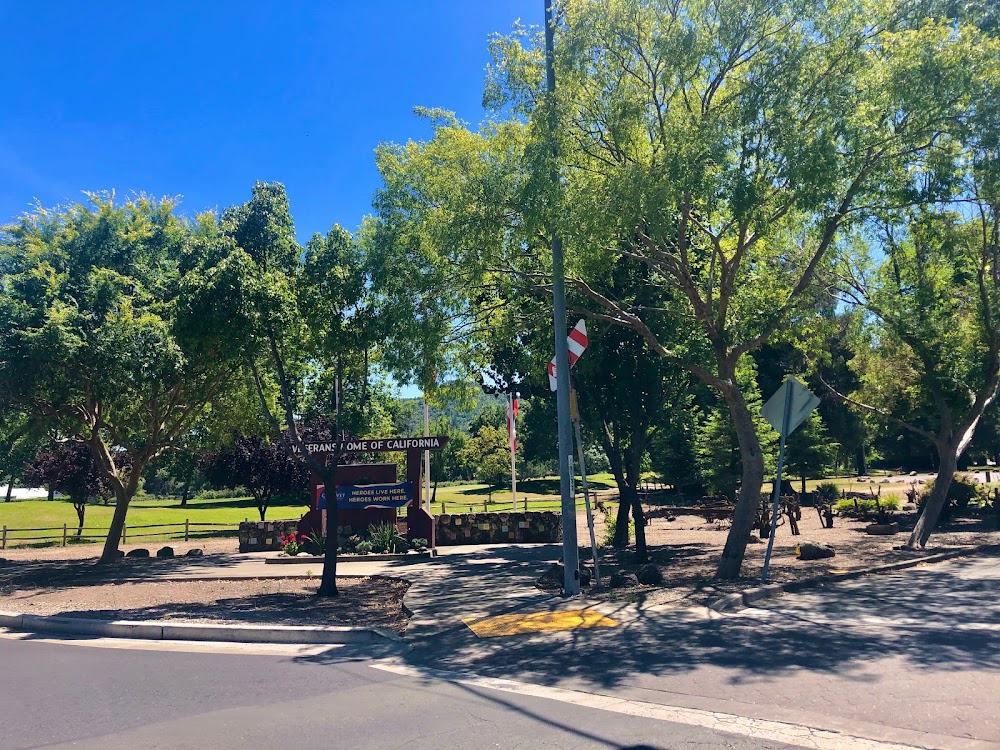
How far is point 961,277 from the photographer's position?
17.7 meters

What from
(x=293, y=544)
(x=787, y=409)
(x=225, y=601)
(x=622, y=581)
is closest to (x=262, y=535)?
(x=293, y=544)

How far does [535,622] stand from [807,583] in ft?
16.0

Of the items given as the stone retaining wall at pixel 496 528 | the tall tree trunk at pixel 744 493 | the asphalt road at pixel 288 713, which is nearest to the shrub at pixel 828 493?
the stone retaining wall at pixel 496 528

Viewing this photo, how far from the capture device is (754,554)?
54.0 feet

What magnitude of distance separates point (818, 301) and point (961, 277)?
323 cm

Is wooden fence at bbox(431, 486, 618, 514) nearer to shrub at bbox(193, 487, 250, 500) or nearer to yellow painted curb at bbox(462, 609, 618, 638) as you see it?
yellow painted curb at bbox(462, 609, 618, 638)

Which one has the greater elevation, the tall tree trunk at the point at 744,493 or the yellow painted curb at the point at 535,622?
the tall tree trunk at the point at 744,493

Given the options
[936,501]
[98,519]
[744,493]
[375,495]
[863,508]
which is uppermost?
[744,493]

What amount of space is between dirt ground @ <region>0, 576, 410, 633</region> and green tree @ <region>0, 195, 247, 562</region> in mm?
4405

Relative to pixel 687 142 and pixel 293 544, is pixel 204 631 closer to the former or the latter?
pixel 687 142

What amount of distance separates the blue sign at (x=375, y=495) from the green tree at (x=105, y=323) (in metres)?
4.58

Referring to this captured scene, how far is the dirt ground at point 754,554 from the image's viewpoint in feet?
38.3

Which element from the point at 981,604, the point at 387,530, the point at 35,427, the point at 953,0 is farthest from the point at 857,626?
the point at 35,427

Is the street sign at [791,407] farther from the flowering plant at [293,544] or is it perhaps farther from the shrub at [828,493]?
the shrub at [828,493]
